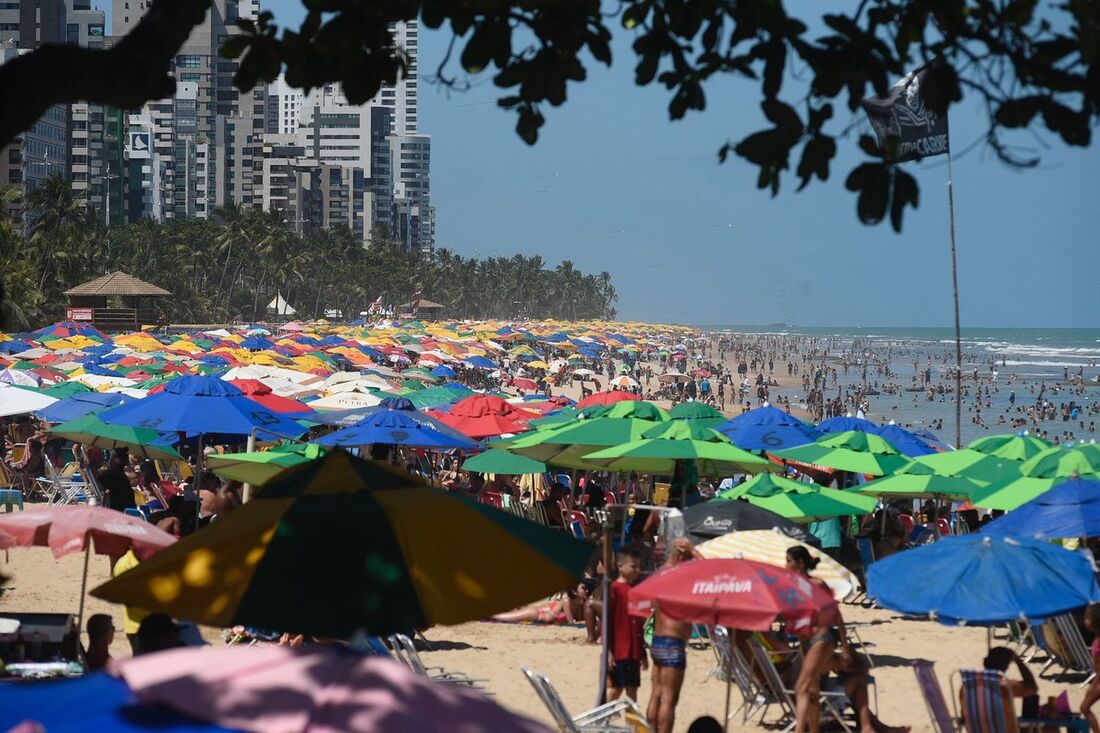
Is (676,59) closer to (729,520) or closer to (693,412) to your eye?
(729,520)

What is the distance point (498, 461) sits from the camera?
535 inches

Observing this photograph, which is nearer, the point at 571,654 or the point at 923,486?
the point at 571,654

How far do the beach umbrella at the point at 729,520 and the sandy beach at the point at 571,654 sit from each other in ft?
3.05

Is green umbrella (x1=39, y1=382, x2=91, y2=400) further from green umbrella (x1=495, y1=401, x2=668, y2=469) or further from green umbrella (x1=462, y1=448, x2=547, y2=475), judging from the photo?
green umbrella (x1=495, y1=401, x2=668, y2=469)

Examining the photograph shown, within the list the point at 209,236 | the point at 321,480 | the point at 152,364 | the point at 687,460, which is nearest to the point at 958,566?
the point at 321,480

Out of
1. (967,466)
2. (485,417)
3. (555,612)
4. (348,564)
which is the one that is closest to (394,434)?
(555,612)

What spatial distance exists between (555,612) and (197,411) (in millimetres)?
3703

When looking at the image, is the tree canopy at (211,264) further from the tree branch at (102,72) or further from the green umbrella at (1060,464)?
the tree branch at (102,72)

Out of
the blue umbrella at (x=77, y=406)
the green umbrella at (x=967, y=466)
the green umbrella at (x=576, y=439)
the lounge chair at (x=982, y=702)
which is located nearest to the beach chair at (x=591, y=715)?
the lounge chair at (x=982, y=702)

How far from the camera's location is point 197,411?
39.7ft

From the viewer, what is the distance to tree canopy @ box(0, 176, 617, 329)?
200ft

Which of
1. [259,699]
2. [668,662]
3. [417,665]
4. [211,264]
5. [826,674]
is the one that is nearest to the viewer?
[259,699]

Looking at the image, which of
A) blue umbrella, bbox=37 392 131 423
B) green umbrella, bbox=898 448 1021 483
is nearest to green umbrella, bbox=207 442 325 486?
blue umbrella, bbox=37 392 131 423

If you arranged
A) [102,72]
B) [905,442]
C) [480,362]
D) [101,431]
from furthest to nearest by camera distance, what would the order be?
[480,362] < [905,442] < [101,431] < [102,72]
